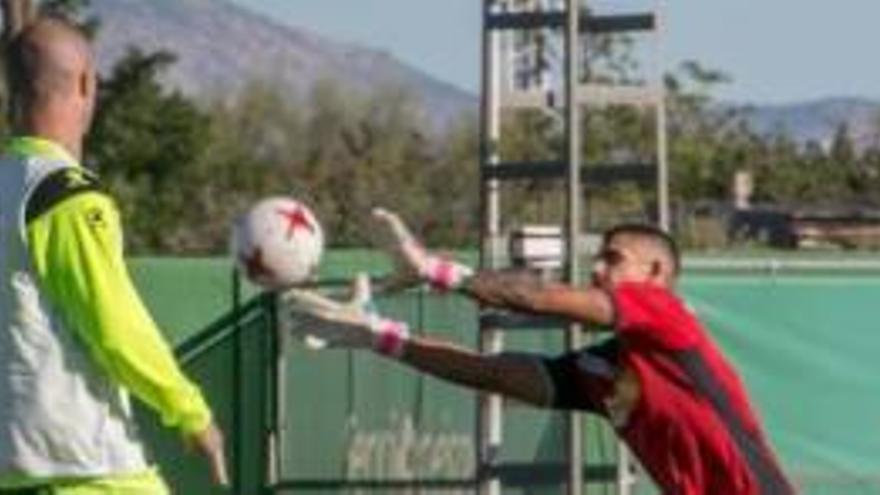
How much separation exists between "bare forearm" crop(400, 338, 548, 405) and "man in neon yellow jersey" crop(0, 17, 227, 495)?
1.93 metres

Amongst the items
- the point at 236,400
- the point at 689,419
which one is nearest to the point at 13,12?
the point at 236,400

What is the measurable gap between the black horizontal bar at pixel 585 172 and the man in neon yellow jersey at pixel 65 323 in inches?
335

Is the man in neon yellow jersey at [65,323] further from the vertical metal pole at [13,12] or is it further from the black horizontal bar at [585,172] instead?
the vertical metal pole at [13,12]

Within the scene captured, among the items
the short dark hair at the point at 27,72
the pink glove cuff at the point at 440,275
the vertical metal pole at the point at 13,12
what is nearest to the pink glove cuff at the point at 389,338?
the pink glove cuff at the point at 440,275

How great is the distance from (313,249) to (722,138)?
46950 millimetres

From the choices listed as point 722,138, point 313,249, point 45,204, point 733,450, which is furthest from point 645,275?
point 722,138

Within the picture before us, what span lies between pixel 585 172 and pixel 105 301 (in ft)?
29.3

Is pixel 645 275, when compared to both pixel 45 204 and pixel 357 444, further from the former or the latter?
pixel 357 444

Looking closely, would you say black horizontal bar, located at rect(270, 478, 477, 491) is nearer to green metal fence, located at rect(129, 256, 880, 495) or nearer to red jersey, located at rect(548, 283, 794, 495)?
green metal fence, located at rect(129, 256, 880, 495)

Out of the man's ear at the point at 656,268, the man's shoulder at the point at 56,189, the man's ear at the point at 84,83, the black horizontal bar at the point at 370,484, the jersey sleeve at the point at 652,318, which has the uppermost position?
the man's ear at the point at 84,83

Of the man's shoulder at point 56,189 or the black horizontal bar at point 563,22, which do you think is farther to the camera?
the black horizontal bar at point 563,22

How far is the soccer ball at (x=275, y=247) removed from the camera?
33.2 ft

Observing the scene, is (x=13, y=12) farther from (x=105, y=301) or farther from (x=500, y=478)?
(x=105, y=301)

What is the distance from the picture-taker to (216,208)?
44438 millimetres
